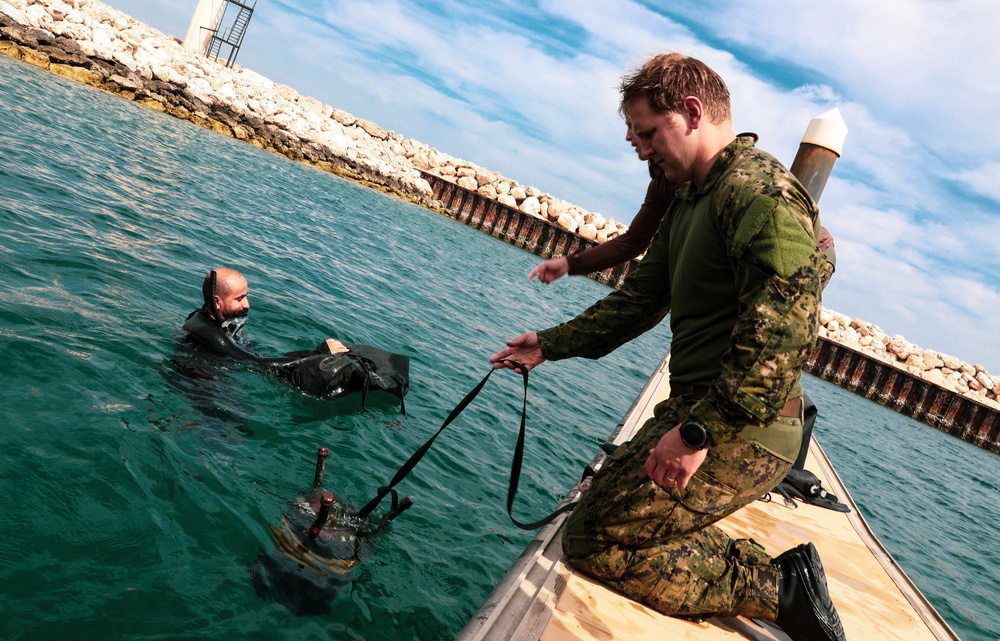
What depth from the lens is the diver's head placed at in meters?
6.41

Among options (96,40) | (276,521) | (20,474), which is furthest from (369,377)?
(96,40)

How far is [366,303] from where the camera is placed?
13.8 m

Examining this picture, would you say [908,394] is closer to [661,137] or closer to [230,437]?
[230,437]

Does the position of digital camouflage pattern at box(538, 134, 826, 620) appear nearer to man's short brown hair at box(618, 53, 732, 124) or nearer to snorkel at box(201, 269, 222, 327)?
man's short brown hair at box(618, 53, 732, 124)

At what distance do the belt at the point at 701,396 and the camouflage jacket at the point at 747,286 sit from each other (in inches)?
1.5

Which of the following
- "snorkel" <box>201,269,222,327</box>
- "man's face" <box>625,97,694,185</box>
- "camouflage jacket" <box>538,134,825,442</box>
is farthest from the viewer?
"snorkel" <box>201,269,222,327</box>

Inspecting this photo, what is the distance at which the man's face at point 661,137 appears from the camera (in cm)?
338

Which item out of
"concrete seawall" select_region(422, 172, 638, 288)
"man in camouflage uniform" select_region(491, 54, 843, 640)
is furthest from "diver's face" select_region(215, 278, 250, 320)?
"concrete seawall" select_region(422, 172, 638, 288)

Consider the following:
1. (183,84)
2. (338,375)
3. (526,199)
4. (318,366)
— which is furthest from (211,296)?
(526,199)

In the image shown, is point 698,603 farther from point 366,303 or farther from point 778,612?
point 366,303

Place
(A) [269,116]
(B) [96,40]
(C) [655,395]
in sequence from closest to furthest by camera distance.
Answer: (C) [655,395], (B) [96,40], (A) [269,116]

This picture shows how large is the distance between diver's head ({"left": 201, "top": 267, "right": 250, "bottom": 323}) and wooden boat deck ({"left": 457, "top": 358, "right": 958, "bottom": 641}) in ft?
11.8

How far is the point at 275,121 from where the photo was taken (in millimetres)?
48875

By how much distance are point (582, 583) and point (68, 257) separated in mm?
8229
